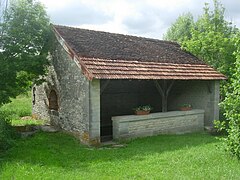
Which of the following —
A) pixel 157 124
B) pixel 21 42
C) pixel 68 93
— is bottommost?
pixel 157 124

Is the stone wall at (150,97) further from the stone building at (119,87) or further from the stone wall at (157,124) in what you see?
the stone wall at (157,124)

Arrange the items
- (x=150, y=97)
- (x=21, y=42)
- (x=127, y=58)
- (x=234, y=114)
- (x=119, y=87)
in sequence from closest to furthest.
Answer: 1. (x=234, y=114)
2. (x=21, y=42)
3. (x=127, y=58)
4. (x=119, y=87)
5. (x=150, y=97)

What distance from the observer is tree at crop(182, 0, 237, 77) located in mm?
14680

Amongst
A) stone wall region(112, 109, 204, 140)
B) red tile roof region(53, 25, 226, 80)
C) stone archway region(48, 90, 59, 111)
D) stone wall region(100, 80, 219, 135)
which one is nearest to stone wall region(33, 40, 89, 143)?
stone archway region(48, 90, 59, 111)

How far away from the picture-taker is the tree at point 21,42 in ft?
32.7

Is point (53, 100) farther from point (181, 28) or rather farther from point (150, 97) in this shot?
point (181, 28)

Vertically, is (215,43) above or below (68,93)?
above

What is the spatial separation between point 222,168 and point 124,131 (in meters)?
4.04

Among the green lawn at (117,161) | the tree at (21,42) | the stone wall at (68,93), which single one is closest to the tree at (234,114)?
the green lawn at (117,161)

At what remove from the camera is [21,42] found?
1028 cm

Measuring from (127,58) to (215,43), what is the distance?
616cm

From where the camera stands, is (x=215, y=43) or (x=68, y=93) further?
(x=215, y=43)

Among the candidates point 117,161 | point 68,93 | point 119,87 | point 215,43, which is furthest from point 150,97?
point 117,161

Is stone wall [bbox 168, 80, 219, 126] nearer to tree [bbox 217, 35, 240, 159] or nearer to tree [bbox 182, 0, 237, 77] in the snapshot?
tree [bbox 182, 0, 237, 77]
